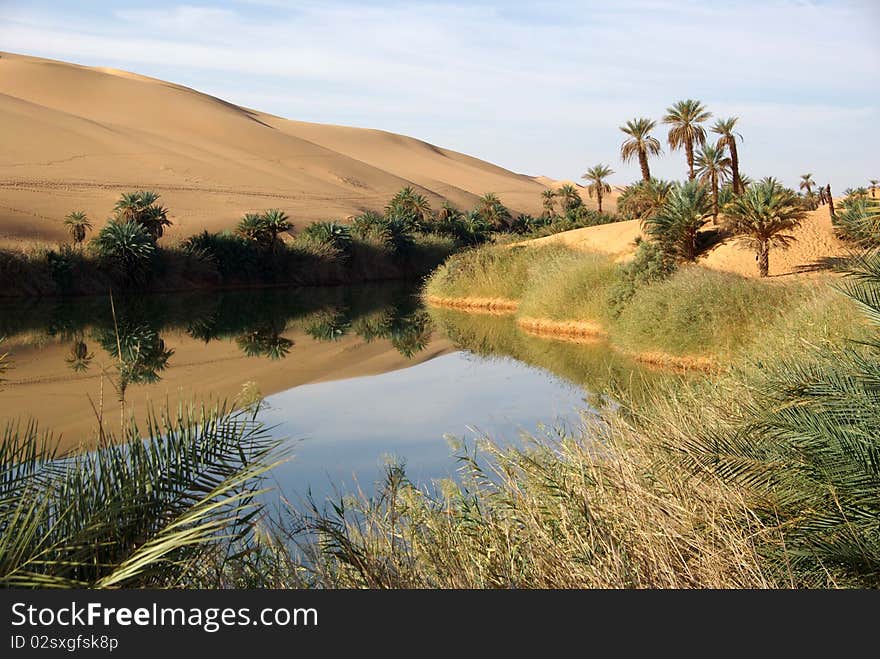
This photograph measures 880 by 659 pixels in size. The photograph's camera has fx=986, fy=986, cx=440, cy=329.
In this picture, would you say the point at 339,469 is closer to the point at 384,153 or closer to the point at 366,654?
the point at 366,654

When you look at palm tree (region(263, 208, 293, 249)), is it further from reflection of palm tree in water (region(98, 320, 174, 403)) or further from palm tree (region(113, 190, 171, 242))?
reflection of palm tree in water (region(98, 320, 174, 403))

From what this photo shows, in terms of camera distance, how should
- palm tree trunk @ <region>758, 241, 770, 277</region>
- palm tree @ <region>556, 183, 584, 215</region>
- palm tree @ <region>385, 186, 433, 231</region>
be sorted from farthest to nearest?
palm tree @ <region>556, 183, 584, 215</region> < palm tree @ <region>385, 186, 433, 231</region> < palm tree trunk @ <region>758, 241, 770, 277</region>

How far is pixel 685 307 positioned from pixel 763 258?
721cm

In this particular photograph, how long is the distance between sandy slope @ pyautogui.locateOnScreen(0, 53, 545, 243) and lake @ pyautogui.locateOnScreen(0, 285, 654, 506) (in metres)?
28.9

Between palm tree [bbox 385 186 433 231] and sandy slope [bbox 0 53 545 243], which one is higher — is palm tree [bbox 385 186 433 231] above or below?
below

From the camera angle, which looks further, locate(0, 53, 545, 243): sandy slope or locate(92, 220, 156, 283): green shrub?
locate(0, 53, 545, 243): sandy slope

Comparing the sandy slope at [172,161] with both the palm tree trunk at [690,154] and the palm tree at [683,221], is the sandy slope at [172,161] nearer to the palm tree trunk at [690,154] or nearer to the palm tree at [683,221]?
the palm tree trunk at [690,154]

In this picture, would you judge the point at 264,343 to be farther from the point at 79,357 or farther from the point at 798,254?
the point at 798,254

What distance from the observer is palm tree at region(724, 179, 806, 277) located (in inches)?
988

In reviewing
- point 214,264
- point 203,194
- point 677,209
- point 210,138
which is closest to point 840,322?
point 677,209

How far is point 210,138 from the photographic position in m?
107

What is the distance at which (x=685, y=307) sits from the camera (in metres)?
20.0

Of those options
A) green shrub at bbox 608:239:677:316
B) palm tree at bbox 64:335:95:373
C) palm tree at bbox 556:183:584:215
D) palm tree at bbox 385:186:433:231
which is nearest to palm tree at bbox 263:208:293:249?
palm tree at bbox 385:186:433:231

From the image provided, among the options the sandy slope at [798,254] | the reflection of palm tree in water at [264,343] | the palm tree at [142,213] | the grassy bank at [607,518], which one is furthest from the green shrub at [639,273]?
the palm tree at [142,213]
